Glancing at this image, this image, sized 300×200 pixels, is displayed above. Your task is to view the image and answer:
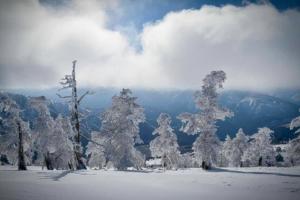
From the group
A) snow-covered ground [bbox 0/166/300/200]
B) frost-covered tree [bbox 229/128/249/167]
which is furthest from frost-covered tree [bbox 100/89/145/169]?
frost-covered tree [bbox 229/128/249/167]

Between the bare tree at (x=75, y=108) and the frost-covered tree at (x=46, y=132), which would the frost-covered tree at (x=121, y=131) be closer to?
the bare tree at (x=75, y=108)

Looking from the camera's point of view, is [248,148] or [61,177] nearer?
[61,177]

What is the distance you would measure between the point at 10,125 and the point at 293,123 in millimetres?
29067

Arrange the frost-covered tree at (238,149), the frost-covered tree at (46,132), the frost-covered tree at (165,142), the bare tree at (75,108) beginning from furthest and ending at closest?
the frost-covered tree at (238,149), the frost-covered tree at (165,142), the frost-covered tree at (46,132), the bare tree at (75,108)

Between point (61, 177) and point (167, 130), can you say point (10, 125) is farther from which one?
point (167, 130)

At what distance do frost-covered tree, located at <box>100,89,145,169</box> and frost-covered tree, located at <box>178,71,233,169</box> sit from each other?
226 inches

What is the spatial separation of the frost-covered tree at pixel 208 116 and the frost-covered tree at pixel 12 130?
17449 mm

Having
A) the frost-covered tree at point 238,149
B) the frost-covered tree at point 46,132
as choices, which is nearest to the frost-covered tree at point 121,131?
the frost-covered tree at point 46,132

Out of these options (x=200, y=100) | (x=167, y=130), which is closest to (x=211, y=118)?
(x=200, y=100)

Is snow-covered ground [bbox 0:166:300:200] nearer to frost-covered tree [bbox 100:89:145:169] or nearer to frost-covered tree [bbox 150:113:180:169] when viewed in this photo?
frost-covered tree [bbox 100:89:145:169]

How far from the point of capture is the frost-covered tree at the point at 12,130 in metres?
34.5

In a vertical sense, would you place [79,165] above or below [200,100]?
below

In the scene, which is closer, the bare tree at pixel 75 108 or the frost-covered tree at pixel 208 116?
the bare tree at pixel 75 108

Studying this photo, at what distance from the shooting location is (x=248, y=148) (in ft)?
251
